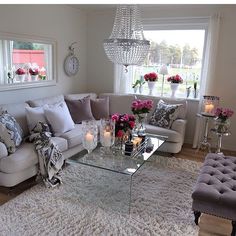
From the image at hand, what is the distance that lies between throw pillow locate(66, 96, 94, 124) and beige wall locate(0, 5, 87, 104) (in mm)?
564

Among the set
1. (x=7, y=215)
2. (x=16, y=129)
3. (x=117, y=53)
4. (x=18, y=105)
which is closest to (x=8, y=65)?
(x=18, y=105)

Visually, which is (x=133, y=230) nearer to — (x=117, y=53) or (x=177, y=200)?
(x=177, y=200)

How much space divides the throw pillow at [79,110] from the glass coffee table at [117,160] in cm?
116

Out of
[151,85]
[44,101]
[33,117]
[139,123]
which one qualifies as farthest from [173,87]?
[33,117]

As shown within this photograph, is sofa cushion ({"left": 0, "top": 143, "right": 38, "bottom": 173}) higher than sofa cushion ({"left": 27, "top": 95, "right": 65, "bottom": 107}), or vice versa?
sofa cushion ({"left": 27, "top": 95, "right": 65, "bottom": 107})

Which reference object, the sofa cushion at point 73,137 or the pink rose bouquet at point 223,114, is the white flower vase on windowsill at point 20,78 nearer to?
the sofa cushion at point 73,137

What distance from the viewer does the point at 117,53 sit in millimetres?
2842

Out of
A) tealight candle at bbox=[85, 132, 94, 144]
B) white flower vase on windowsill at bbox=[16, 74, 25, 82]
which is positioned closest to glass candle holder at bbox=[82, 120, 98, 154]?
tealight candle at bbox=[85, 132, 94, 144]

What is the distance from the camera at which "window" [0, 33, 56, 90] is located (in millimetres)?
3701

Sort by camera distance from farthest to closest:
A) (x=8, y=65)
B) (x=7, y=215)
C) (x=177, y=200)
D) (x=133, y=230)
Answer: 1. (x=8, y=65)
2. (x=177, y=200)
3. (x=7, y=215)
4. (x=133, y=230)

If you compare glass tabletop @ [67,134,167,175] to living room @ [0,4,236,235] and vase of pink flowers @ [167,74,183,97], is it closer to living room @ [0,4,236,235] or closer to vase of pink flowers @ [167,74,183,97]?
living room @ [0,4,236,235]

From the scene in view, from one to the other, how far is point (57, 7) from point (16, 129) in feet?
7.87

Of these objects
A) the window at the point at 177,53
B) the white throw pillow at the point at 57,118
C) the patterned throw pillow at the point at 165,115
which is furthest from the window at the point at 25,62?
the patterned throw pillow at the point at 165,115

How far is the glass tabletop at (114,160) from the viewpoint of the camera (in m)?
2.62
